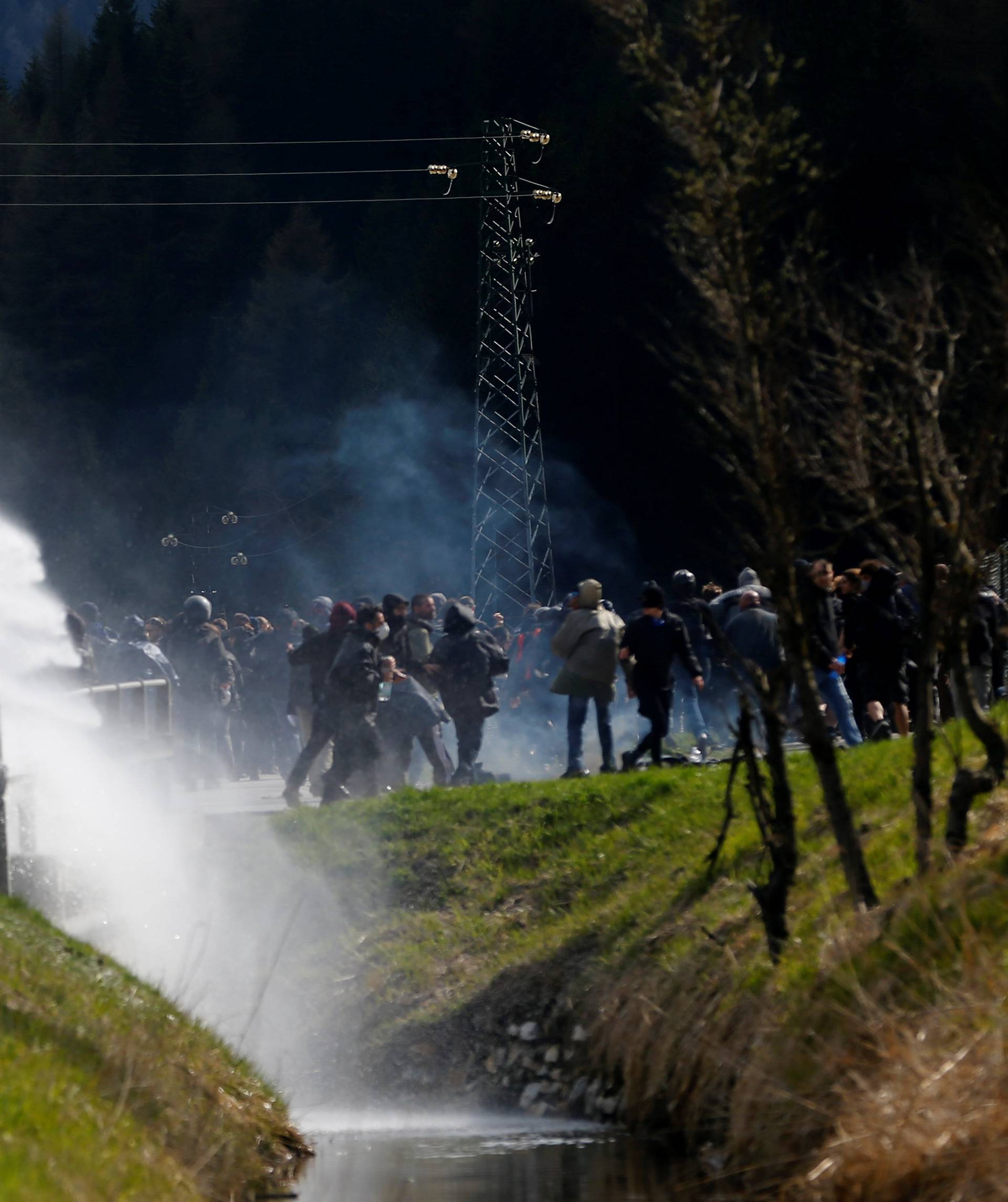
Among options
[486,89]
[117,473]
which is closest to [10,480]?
[117,473]

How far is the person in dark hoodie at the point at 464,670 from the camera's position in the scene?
55.1 ft

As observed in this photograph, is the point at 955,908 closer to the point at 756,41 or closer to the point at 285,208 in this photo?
the point at 756,41

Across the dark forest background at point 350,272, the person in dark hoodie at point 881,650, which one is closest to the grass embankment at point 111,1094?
the person in dark hoodie at point 881,650

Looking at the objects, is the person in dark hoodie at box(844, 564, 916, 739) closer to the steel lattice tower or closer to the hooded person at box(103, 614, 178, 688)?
the hooded person at box(103, 614, 178, 688)

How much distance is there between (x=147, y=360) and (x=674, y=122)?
61360mm

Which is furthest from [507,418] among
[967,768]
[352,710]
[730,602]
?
[967,768]

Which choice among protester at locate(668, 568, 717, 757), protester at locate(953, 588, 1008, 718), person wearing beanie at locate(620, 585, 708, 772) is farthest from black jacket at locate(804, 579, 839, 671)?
protester at locate(668, 568, 717, 757)

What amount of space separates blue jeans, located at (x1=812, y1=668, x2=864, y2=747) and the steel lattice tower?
15.7 meters

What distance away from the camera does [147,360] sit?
68750mm

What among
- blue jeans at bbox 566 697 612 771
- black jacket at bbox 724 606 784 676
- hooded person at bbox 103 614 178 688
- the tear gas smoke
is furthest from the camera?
hooded person at bbox 103 614 178 688

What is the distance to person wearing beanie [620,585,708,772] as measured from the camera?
613 inches

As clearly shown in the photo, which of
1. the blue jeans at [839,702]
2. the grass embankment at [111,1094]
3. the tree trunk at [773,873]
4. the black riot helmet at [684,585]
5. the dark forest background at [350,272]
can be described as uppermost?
the dark forest background at [350,272]

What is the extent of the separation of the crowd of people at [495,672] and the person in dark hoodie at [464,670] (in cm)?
2

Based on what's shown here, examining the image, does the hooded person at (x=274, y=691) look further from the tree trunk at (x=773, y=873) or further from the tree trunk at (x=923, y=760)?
the tree trunk at (x=923, y=760)
